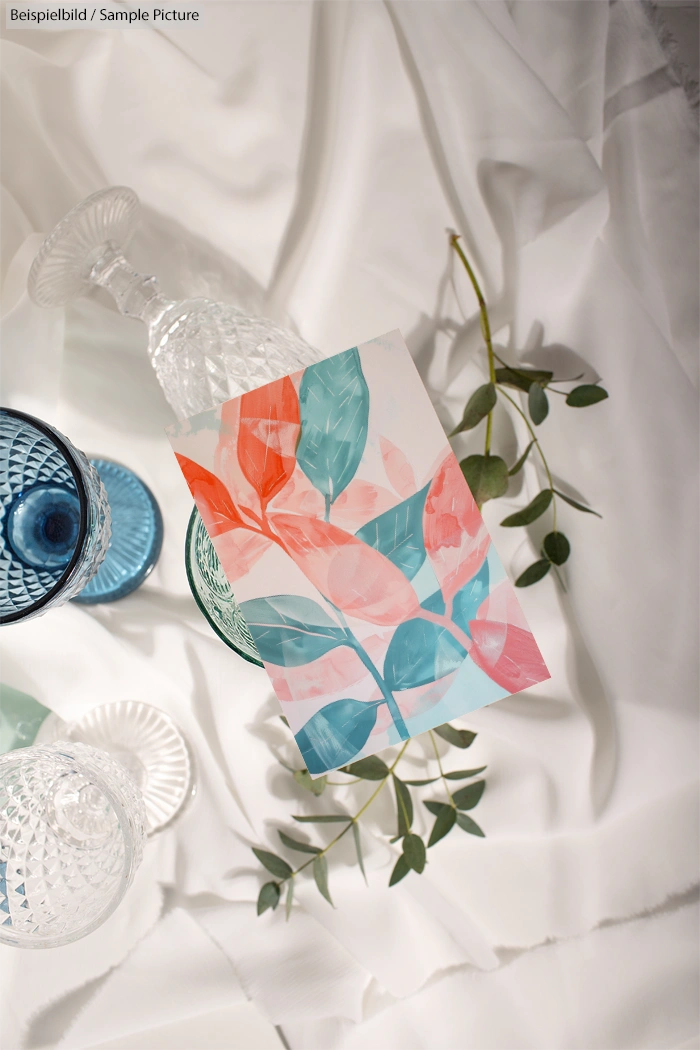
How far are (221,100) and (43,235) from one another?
0.67ft

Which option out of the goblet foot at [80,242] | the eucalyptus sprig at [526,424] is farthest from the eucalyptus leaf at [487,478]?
the goblet foot at [80,242]

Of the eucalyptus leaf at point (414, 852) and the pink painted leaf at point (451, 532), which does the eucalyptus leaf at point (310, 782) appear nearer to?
the eucalyptus leaf at point (414, 852)

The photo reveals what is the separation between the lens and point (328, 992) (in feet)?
1.95

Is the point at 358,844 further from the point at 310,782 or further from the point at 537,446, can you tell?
the point at 537,446

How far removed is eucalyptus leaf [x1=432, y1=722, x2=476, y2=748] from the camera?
586mm

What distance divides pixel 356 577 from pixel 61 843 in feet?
0.98

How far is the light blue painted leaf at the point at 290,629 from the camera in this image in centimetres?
40

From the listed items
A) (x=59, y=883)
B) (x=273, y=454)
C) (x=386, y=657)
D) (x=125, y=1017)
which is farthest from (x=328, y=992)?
(x=273, y=454)

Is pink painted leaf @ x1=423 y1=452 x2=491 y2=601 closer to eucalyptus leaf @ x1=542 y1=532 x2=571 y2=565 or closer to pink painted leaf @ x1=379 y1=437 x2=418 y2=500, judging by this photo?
pink painted leaf @ x1=379 y1=437 x2=418 y2=500

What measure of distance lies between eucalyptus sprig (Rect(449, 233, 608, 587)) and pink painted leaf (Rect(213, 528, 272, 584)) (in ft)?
0.74

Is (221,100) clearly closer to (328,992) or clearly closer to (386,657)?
(386,657)

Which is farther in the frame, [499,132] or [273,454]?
[499,132]

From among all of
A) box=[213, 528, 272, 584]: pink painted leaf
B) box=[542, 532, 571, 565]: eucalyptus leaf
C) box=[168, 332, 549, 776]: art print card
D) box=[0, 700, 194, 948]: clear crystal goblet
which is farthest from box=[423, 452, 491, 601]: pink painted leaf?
box=[0, 700, 194, 948]: clear crystal goblet

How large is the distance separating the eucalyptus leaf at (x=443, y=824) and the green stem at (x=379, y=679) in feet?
0.75
